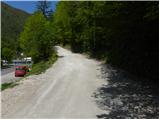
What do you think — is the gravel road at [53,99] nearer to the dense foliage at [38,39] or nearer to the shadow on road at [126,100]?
the shadow on road at [126,100]

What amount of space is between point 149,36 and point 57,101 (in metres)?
6.88

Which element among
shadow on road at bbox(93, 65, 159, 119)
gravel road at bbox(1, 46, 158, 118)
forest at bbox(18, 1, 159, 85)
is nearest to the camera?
shadow on road at bbox(93, 65, 159, 119)

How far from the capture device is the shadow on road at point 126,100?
13.0 meters

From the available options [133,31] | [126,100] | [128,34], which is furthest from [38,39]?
[126,100]

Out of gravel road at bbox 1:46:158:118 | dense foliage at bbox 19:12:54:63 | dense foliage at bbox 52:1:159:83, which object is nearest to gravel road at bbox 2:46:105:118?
gravel road at bbox 1:46:158:118

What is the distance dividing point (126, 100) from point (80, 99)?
222 centimetres

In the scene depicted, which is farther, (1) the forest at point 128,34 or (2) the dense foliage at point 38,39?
(2) the dense foliage at point 38,39

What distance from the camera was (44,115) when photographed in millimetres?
12852

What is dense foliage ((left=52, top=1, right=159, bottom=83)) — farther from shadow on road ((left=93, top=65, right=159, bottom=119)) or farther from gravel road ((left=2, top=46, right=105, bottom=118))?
gravel road ((left=2, top=46, right=105, bottom=118))

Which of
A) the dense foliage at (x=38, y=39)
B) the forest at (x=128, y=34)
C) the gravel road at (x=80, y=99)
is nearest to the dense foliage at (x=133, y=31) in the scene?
the forest at (x=128, y=34)

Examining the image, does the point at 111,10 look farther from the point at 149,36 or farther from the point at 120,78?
the point at 120,78

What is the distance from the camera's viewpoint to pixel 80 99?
1584 centimetres

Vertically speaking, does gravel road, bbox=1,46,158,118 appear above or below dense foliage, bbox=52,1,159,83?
below

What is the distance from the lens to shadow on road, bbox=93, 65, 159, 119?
13.0 meters
